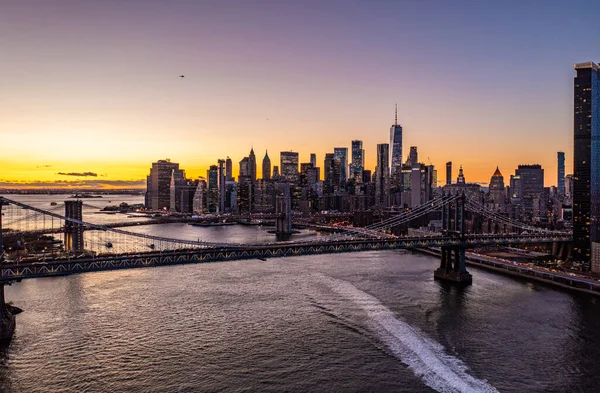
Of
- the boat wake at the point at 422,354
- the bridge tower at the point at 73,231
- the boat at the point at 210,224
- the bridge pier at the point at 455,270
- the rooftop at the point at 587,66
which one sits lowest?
the boat at the point at 210,224

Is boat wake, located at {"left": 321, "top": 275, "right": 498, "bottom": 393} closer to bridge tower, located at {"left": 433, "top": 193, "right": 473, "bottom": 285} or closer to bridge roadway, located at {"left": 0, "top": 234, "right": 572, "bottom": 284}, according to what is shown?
bridge roadway, located at {"left": 0, "top": 234, "right": 572, "bottom": 284}

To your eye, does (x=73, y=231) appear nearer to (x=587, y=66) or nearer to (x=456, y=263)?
(x=456, y=263)

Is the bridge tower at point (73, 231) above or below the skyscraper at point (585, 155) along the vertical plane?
below

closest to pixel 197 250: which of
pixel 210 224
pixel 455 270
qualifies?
pixel 455 270

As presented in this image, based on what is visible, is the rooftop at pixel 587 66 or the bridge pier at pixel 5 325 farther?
the rooftop at pixel 587 66

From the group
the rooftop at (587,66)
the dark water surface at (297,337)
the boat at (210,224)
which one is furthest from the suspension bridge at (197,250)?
the boat at (210,224)

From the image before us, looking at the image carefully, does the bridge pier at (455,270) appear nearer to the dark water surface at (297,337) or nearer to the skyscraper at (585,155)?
the dark water surface at (297,337)

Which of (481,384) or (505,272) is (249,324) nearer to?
(481,384)
